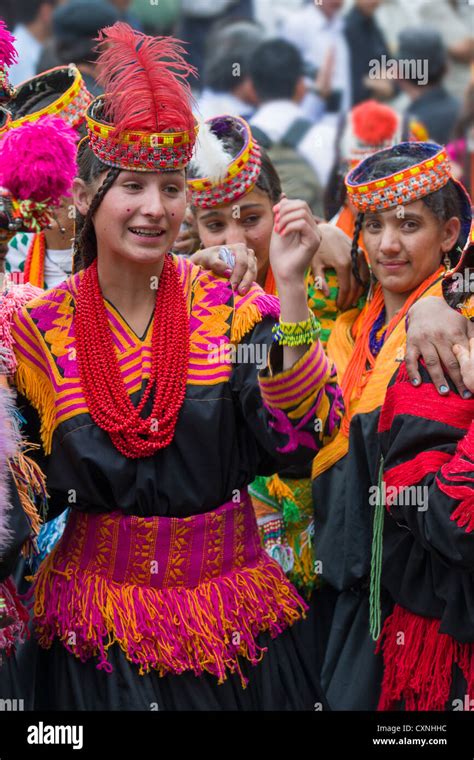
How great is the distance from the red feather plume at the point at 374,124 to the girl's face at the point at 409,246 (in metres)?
3.48

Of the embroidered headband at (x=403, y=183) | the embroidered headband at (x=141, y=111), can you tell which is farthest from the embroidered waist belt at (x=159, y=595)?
the embroidered headband at (x=403, y=183)

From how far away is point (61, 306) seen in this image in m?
3.29

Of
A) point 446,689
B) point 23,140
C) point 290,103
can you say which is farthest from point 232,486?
point 290,103

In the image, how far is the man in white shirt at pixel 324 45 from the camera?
1062 centimetres

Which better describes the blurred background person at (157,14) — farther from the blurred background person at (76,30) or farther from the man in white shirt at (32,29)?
the blurred background person at (76,30)

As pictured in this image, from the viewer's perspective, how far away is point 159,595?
3188mm

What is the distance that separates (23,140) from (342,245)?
1.87 m

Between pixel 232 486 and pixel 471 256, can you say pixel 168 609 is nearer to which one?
pixel 232 486

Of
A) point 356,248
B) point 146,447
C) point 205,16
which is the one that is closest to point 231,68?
point 205,16

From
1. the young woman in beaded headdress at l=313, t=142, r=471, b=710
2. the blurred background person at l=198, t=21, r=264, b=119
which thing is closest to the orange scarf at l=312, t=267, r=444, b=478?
the young woman in beaded headdress at l=313, t=142, r=471, b=710

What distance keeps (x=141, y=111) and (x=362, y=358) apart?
151cm

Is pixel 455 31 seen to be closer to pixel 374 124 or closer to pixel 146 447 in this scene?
pixel 374 124

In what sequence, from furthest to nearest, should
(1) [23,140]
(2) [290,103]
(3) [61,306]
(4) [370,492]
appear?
(2) [290,103] < (4) [370,492] < (3) [61,306] < (1) [23,140]

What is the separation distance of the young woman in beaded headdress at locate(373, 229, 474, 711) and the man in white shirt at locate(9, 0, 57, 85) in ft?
22.5
